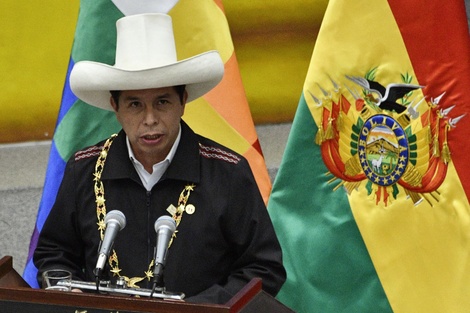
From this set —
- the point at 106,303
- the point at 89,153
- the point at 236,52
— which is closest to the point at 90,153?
the point at 89,153

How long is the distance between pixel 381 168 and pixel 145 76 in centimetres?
125

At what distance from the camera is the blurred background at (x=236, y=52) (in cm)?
547

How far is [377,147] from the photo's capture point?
157 inches

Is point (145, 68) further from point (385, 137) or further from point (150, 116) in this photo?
point (385, 137)

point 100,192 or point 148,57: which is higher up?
point 148,57

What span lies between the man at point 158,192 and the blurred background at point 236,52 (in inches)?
87.8

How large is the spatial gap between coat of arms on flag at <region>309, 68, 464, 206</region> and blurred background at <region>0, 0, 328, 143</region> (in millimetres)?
1445

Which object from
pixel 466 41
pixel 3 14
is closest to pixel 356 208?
pixel 466 41

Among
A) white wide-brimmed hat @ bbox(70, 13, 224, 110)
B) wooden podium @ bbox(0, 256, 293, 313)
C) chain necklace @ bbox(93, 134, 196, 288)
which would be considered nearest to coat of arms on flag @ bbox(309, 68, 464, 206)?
white wide-brimmed hat @ bbox(70, 13, 224, 110)

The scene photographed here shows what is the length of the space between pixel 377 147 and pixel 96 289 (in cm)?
157

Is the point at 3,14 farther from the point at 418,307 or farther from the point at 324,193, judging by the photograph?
the point at 418,307

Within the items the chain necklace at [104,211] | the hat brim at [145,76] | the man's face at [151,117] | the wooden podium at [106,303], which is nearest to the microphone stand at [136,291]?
the wooden podium at [106,303]

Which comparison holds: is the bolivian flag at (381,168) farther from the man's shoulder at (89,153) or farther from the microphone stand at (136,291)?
the microphone stand at (136,291)

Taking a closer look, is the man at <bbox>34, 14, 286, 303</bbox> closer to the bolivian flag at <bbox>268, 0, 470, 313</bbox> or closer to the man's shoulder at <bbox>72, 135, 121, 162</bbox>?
the man's shoulder at <bbox>72, 135, 121, 162</bbox>
